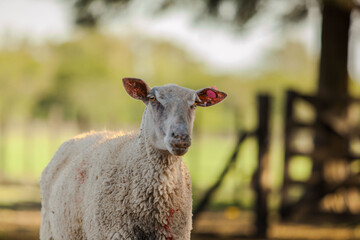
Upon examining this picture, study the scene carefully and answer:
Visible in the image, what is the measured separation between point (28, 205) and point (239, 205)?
4.29 meters

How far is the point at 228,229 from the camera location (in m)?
7.70

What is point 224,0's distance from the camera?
8.83m

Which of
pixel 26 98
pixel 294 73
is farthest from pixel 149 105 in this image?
pixel 294 73

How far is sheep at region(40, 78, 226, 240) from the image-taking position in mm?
2867

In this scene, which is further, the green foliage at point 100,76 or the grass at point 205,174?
the green foliage at point 100,76

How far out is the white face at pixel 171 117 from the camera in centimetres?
266

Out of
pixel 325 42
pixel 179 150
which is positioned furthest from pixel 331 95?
pixel 179 150

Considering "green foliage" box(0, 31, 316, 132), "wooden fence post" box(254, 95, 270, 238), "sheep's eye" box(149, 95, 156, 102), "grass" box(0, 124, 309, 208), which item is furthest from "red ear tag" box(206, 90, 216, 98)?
"green foliage" box(0, 31, 316, 132)

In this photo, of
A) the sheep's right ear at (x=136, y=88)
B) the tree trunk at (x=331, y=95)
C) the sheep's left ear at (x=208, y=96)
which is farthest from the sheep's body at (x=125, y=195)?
the tree trunk at (x=331, y=95)

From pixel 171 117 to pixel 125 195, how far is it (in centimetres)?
62

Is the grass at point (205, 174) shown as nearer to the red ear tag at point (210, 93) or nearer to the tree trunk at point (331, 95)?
the tree trunk at point (331, 95)

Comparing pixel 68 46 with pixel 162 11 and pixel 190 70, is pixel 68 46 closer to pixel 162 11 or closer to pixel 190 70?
pixel 190 70

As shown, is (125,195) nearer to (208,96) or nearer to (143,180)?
(143,180)

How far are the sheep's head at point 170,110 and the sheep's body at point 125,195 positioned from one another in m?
0.19
